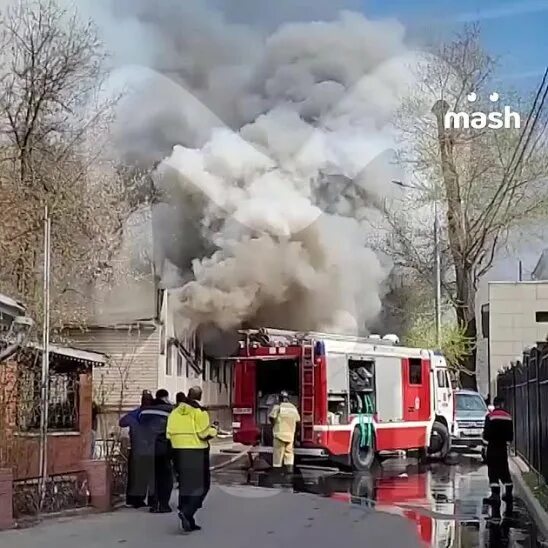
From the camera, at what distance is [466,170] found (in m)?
29.5

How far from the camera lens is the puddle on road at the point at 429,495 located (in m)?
11.1

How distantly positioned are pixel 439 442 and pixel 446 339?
735 centimetres

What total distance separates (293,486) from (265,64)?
998 centimetres

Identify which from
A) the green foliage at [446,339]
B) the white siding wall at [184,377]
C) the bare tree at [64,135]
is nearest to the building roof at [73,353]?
the white siding wall at [184,377]

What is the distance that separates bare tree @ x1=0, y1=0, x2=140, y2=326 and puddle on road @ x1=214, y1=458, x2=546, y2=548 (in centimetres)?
583

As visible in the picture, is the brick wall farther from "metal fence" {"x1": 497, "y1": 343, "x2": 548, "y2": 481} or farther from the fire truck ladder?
"metal fence" {"x1": 497, "y1": 343, "x2": 548, "y2": 481}

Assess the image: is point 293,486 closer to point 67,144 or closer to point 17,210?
point 17,210

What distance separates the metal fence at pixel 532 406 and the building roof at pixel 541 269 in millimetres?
9451

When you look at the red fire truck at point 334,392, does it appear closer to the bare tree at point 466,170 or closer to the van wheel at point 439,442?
the van wheel at point 439,442

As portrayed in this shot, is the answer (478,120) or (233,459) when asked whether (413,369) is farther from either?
(478,120)

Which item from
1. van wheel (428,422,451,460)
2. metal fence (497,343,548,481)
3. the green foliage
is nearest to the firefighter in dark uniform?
metal fence (497,343,548,481)

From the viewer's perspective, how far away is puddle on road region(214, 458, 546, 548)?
1112 centimetres

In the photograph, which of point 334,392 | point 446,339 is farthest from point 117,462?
point 446,339

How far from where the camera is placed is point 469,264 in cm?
3130
